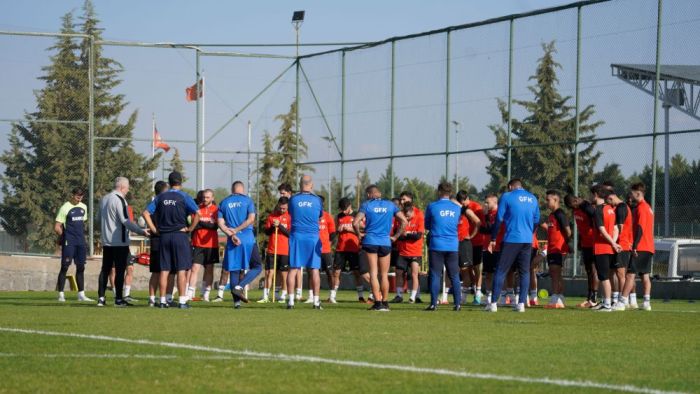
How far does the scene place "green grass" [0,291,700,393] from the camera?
28.4 feet

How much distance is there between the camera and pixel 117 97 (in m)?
39.9

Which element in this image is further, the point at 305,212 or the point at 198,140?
the point at 198,140

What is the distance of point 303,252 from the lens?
66.6ft

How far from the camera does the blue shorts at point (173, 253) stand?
1964 centimetres

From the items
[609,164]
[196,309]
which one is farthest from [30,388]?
[609,164]

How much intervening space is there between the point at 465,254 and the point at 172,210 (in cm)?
637

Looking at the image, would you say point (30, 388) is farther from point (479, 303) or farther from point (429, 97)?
point (429, 97)

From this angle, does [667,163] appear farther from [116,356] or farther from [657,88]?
[116,356]

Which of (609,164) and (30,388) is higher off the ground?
(609,164)

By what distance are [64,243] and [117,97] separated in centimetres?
1688

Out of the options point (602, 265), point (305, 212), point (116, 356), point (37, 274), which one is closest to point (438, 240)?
point (305, 212)

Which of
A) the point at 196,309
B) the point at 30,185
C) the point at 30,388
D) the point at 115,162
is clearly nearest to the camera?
the point at 30,388

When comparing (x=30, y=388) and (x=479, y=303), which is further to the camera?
(x=479, y=303)

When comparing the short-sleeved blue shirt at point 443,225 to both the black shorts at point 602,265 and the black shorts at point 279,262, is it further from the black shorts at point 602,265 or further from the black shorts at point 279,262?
the black shorts at point 279,262
